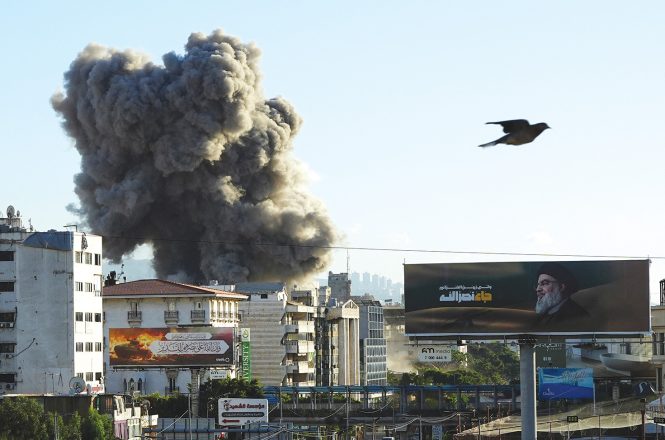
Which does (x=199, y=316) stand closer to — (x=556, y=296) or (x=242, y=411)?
(x=242, y=411)

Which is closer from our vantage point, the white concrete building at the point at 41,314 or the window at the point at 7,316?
the white concrete building at the point at 41,314

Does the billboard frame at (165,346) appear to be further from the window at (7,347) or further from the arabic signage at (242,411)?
the arabic signage at (242,411)

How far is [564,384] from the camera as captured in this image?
98562 mm

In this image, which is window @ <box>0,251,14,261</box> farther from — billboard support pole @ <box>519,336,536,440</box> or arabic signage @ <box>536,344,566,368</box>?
arabic signage @ <box>536,344,566,368</box>

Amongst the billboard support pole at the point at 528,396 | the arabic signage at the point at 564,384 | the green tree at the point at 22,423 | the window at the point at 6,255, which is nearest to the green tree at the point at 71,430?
the green tree at the point at 22,423

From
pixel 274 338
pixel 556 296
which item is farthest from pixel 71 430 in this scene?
pixel 274 338

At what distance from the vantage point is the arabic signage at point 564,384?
319 feet

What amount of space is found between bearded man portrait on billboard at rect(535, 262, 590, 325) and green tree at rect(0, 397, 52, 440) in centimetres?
2352

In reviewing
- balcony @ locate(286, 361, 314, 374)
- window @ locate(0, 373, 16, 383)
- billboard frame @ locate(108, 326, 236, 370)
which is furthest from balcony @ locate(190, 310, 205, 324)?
window @ locate(0, 373, 16, 383)

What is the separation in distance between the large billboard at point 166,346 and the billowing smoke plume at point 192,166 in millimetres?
44537

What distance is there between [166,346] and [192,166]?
51.1 metres

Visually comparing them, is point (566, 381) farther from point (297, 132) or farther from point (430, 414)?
point (297, 132)

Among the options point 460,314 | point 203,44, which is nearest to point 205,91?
point 203,44

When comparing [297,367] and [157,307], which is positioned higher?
[157,307]
